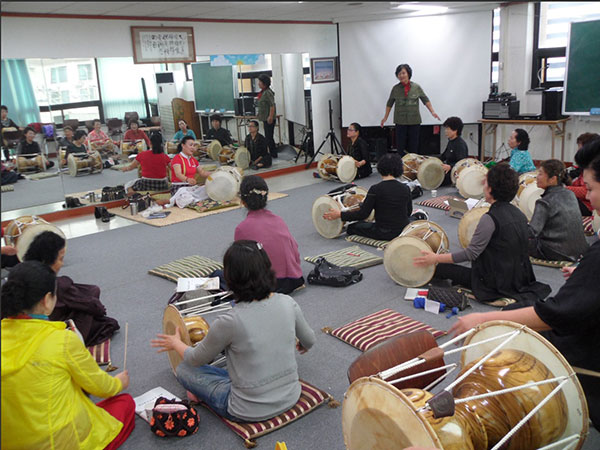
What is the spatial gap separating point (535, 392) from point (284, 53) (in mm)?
9137

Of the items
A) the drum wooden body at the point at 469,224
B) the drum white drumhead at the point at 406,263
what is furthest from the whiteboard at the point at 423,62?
the drum white drumhead at the point at 406,263

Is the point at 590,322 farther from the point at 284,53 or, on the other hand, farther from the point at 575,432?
the point at 284,53

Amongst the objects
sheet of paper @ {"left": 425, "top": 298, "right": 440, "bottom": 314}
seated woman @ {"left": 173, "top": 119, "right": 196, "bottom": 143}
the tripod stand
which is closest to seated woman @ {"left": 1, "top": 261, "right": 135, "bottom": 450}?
sheet of paper @ {"left": 425, "top": 298, "right": 440, "bottom": 314}

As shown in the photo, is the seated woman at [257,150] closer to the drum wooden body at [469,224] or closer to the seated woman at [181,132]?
the seated woman at [181,132]

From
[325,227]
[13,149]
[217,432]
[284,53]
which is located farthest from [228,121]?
[217,432]

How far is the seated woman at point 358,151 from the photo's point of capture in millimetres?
9102

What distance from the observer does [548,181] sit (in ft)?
15.7

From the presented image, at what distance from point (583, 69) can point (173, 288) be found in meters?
7.15

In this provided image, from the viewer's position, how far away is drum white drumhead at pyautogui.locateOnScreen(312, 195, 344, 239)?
606 centimetres

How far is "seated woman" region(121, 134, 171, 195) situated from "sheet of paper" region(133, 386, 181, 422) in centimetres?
559

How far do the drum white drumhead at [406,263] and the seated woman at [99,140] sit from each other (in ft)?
18.6

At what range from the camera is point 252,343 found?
2.67m

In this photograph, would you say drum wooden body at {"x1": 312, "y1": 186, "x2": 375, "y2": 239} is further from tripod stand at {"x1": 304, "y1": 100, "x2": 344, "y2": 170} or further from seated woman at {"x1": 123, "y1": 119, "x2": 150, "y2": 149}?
tripod stand at {"x1": 304, "y1": 100, "x2": 344, "y2": 170}

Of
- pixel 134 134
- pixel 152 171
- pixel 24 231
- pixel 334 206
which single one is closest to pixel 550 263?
pixel 334 206
